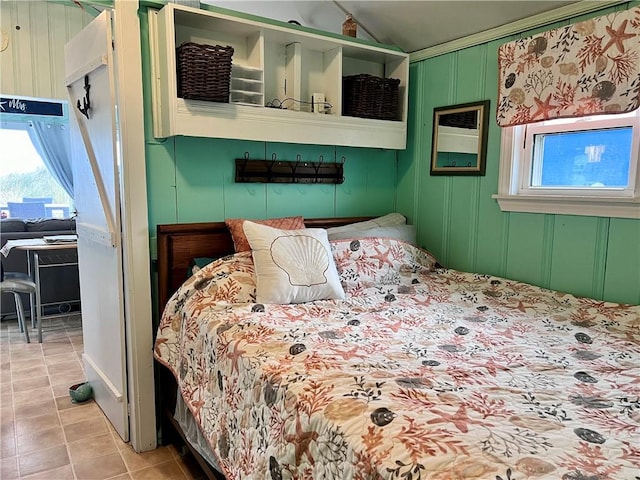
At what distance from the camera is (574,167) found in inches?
87.7

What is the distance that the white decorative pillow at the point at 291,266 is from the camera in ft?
6.57

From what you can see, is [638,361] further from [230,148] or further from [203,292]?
[230,148]

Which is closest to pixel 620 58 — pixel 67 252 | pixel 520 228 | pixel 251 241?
pixel 520 228

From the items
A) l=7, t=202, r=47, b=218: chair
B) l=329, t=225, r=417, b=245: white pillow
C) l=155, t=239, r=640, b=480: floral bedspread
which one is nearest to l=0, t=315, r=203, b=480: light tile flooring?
l=155, t=239, r=640, b=480: floral bedspread

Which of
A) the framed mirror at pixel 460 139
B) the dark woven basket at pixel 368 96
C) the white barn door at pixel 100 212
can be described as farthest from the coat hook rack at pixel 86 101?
the framed mirror at pixel 460 139

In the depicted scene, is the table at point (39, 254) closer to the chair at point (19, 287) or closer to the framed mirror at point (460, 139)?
the chair at point (19, 287)

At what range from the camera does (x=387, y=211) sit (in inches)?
121

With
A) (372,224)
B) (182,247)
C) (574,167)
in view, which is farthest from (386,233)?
(182,247)

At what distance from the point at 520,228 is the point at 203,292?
1.60 metres

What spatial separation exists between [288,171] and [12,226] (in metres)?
3.39

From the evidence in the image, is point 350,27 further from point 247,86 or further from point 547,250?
point 547,250

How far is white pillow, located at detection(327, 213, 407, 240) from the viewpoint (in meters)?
2.51

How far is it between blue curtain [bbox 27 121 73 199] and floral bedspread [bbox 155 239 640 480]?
18.2ft

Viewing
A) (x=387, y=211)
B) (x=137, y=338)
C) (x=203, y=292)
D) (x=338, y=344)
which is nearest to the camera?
(x=338, y=344)
